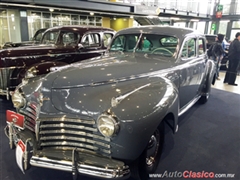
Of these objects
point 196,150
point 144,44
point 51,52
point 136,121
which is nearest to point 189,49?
point 144,44

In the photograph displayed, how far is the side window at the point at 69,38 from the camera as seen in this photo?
17.8 ft

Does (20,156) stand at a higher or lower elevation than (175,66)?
lower

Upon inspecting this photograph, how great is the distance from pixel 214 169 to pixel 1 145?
2967 mm

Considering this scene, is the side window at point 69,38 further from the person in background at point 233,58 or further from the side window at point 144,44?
the person in background at point 233,58

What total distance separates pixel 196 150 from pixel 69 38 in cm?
423

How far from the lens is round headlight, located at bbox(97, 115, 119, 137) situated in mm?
1702

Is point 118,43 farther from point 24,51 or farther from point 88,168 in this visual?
point 88,168

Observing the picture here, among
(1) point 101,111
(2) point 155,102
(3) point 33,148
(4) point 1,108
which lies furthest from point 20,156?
(4) point 1,108

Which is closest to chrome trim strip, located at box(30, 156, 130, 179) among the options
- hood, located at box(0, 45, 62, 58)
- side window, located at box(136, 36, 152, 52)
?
side window, located at box(136, 36, 152, 52)

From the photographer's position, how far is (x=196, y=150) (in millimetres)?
2898

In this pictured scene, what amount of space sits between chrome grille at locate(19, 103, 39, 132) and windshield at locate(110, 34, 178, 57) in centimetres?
193

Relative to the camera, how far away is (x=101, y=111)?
1.84 m

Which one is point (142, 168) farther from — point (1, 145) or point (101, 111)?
point (1, 145)

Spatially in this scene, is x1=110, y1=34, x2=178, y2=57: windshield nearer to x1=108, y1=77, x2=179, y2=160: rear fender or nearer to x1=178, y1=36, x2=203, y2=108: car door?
x1=178, y1=36, x2=203, y2=108: car door
